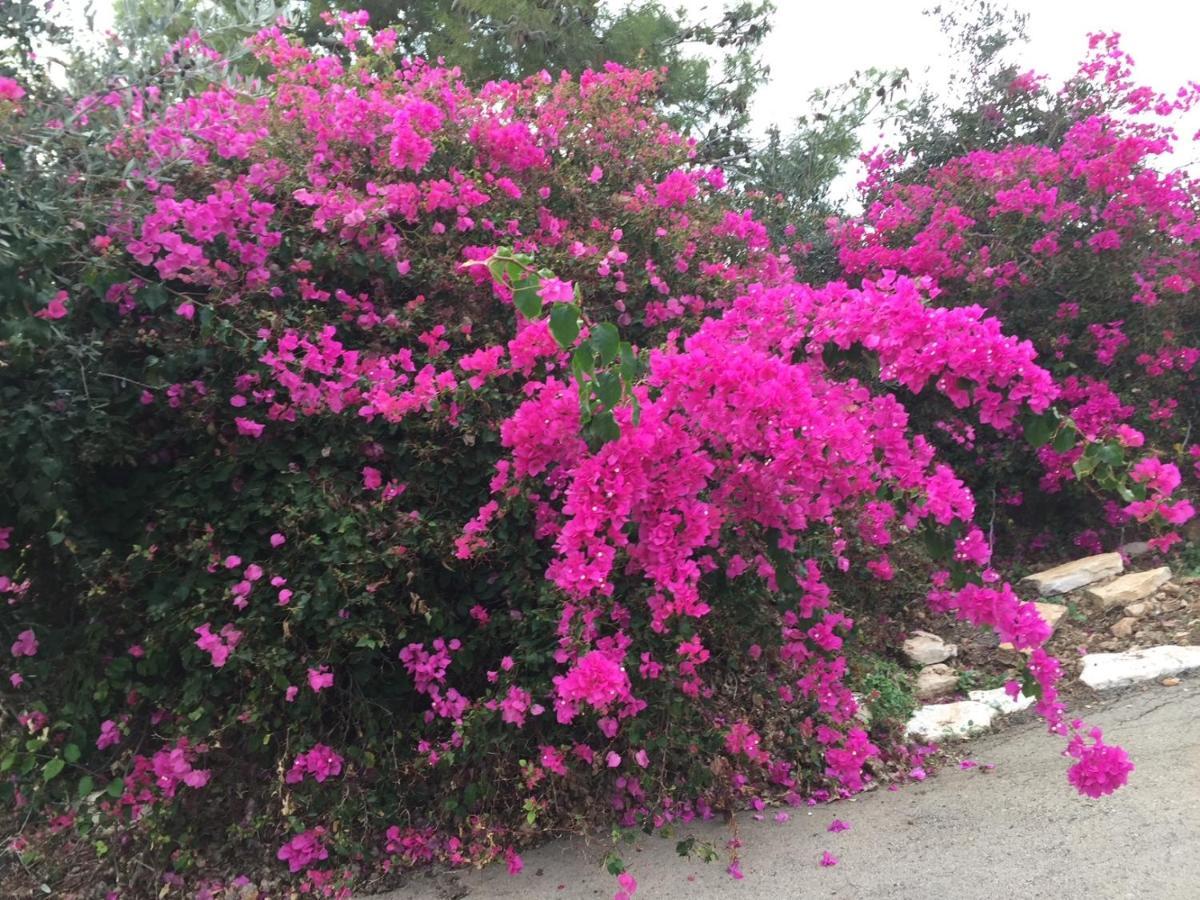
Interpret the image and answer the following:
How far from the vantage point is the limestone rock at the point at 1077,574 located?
4645 millimetres

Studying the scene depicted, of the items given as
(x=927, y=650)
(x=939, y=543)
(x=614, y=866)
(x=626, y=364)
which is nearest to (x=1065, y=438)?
(x=939, y=543)

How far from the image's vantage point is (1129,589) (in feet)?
14.5

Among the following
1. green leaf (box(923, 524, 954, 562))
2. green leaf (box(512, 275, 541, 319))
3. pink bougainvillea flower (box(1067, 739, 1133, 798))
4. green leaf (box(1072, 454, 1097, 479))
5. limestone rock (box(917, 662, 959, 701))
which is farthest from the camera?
limestone rock (box(917, 662, 959, 701))

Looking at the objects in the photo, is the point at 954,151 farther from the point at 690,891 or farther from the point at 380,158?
the point at 690,891

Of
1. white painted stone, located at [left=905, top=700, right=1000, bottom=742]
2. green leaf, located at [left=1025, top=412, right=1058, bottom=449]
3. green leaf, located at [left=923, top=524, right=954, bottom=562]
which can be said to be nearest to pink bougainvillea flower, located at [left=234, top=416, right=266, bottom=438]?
green leaf, located at [left=923, top=524, right=954, bottom=562]

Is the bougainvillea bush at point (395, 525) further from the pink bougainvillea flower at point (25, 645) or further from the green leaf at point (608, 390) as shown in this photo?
the green leaf at point (608, 390)

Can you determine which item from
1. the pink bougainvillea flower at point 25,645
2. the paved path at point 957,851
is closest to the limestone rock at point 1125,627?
the paved path at point 957,851

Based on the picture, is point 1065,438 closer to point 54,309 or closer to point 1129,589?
point 54,309

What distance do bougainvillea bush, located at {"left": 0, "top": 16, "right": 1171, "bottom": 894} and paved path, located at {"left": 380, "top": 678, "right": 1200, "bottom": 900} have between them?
0.12 metres

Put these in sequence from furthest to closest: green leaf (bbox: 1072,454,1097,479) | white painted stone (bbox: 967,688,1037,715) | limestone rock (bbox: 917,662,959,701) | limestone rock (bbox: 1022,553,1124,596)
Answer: limestone rock (bbox: 1022,553,1124,596) < limestone rock (bbox: 917,662,959,701) < white painted stone (bbox: 967,688,1037,715) < green leaf (bbox: 1072,454,1097,479)

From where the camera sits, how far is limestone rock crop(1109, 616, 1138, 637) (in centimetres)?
415

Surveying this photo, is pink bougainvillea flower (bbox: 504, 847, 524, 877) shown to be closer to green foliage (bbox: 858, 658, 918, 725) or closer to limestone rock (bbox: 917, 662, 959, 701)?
green foliage (bbox: 858, 658, 918, 725)

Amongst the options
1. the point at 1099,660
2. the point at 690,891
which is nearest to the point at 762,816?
the point at 690,891

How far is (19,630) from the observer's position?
2713 mm
